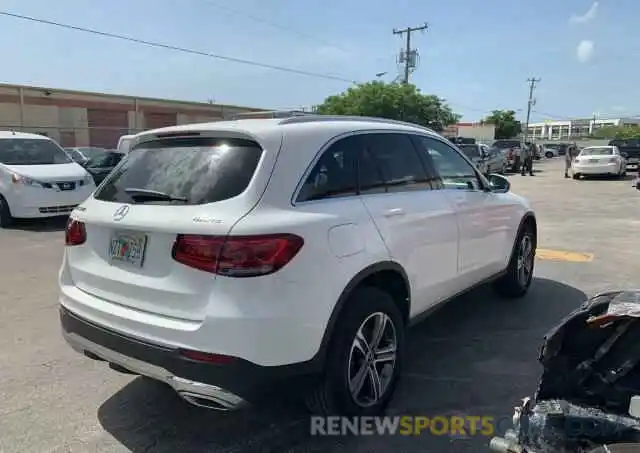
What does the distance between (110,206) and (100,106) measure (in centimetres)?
4060

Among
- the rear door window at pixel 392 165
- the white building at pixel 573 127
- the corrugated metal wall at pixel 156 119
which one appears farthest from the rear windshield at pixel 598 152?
the white building at pixel 573 127

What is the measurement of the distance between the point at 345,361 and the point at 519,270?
334cm

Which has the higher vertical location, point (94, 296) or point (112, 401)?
point (94, 296)

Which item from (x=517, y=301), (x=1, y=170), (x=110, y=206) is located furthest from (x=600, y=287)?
(x=1, y=170)

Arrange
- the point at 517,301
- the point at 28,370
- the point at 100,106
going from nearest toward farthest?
the point at 28,370
the point at 517,301
the point at 100,106

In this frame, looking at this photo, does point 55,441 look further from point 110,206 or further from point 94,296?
point 110,206

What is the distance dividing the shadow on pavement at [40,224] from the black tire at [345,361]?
8.90 m

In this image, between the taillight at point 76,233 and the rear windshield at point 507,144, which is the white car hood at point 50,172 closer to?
the taillight at point 76,233

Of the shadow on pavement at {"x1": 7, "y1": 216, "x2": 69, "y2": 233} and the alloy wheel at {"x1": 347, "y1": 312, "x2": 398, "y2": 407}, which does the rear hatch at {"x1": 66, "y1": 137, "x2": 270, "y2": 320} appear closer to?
the alloy wheel at {"x1": 347, "y1": 312, "x2": 398, "y2": 407}

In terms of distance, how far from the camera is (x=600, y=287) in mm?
6199

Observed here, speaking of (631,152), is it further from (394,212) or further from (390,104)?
(394,212)

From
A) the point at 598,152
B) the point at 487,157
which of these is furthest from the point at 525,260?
the point at 598,152

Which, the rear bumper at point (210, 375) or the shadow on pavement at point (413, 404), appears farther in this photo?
the shadow on pavement at point (413, 404)

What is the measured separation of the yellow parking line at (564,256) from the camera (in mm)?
7676
